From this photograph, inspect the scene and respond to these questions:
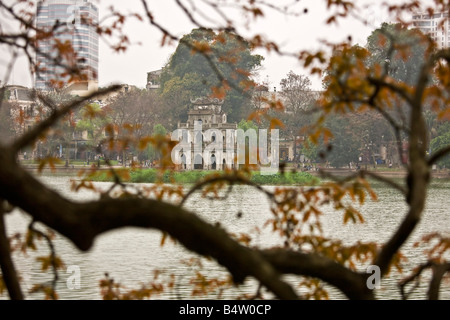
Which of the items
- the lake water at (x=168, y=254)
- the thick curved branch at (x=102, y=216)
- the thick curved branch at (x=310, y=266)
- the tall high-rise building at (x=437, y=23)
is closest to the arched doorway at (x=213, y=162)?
the lake water at (x=168, y=254)

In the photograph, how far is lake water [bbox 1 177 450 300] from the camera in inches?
424

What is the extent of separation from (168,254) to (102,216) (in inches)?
502

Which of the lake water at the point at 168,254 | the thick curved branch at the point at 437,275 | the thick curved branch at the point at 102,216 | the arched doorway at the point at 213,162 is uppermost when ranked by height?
the arched doorway at the point at 213,162

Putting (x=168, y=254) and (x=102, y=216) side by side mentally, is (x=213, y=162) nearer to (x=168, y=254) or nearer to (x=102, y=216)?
(x=168, y=254)

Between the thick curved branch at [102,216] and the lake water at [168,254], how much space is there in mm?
1537

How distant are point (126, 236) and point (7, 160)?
1568 cm

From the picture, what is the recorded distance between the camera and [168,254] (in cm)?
1502

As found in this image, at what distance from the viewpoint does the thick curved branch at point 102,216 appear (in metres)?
2.39

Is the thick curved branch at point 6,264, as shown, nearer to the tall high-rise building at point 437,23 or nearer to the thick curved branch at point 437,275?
the thick curved branch at point 437,275

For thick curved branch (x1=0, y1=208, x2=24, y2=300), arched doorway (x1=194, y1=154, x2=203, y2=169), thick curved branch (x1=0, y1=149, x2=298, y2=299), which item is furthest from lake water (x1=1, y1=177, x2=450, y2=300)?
arched doorway (x1=194, y1=154, x2=203, y2=169)

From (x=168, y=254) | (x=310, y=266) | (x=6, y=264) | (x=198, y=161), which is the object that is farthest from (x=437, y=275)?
(x=198, y=161)

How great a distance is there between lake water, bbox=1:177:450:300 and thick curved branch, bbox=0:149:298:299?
1.54 m

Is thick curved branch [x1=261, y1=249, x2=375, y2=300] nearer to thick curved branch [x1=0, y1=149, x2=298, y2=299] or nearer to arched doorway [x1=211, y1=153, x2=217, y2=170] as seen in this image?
thick curved branch [x1=0, y1=149, x2=298, y2=299]
